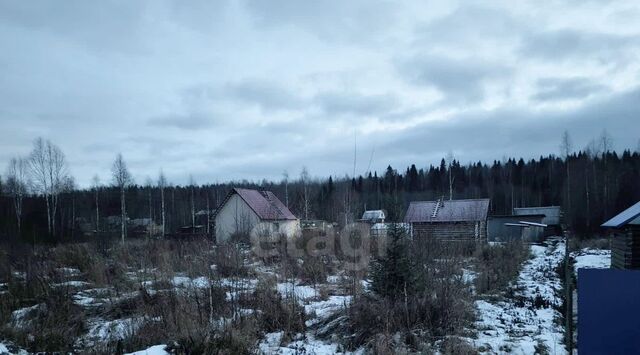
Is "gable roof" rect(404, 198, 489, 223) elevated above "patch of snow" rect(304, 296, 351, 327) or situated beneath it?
situated beneath

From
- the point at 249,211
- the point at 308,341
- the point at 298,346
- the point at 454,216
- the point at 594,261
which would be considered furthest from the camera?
the point at 454,216

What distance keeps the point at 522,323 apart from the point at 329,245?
A: 986 centimetres

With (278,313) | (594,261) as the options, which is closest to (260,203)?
(594,261)

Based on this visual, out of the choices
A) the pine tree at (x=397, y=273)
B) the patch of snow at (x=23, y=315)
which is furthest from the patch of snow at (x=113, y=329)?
the pine tree at (x=397, y=273)

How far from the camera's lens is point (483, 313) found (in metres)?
8.40

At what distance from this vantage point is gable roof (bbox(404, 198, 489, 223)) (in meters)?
31.9

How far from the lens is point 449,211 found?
33219mm


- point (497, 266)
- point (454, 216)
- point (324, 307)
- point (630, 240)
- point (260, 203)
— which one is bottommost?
point (454, 216)

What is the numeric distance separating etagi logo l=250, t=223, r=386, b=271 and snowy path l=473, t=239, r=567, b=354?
3.56m

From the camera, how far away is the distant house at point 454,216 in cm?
2933

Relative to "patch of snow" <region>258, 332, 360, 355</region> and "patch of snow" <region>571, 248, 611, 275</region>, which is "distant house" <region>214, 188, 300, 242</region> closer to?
"patch of snow" <region>571, 248, 611, 275</region>

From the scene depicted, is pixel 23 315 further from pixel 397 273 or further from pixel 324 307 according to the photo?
pixel 397 273

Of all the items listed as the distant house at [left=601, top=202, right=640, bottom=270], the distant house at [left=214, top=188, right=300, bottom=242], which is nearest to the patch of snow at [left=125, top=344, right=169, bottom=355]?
the distant house at [left=601, top=202, right=640, bottom=270]

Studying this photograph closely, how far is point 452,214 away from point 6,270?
29113 mm
